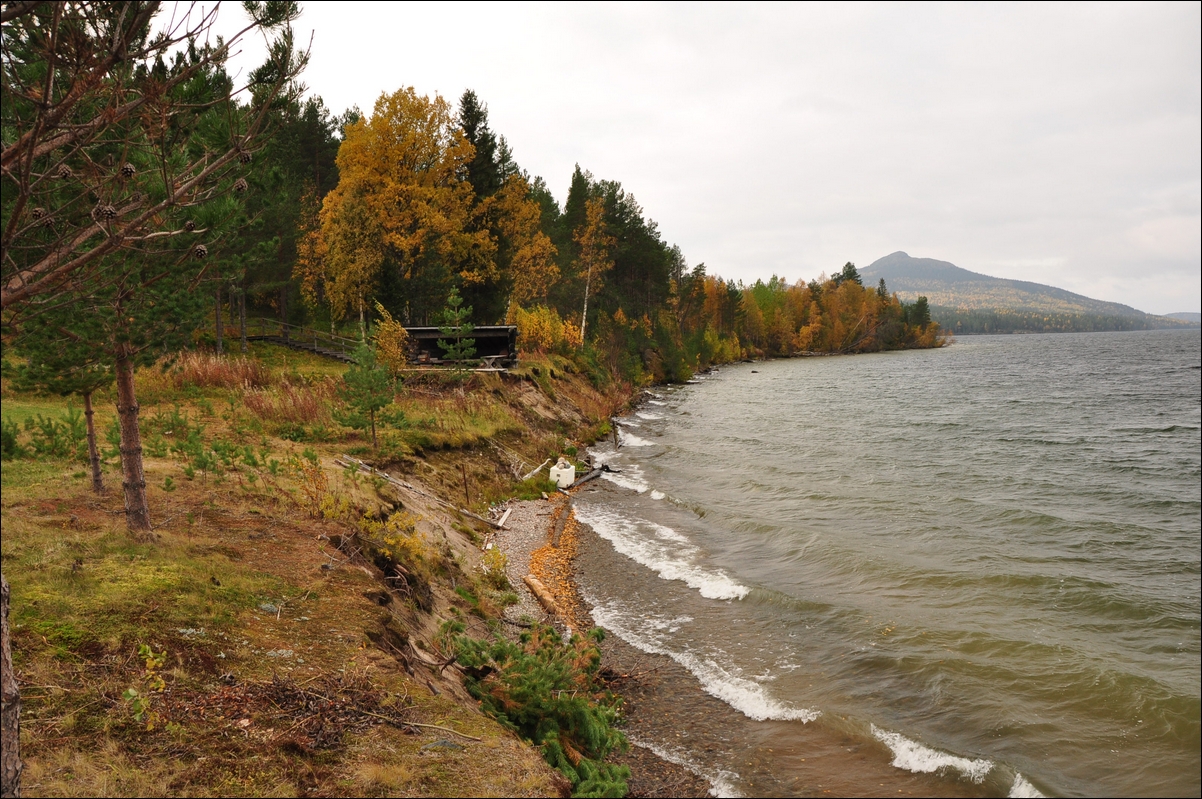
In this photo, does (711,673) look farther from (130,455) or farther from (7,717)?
(7,717)

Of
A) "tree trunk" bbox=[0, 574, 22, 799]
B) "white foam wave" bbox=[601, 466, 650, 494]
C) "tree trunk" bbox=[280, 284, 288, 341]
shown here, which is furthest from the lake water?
"tree trunk" bbox=[280, 284, 288, 341]

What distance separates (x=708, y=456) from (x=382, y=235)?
17.7 meters

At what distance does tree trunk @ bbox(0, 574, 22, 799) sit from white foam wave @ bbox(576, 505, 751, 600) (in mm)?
11146

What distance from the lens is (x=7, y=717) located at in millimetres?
3529

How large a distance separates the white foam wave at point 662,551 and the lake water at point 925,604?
3.2 inches

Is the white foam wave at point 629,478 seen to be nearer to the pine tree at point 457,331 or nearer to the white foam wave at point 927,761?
the pine tree at point 457,331

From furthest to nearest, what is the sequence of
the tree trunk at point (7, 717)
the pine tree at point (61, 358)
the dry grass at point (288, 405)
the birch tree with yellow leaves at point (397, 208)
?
1. the birch tree with yellow leaves at point (397, 208)
2. the dry grass at point (288, 405)
3. the pine tree at point (61, 358)
4. the tree trunk at point (7, 717)

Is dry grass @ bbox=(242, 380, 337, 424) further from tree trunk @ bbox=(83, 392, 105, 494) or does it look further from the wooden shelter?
the wooden shelter

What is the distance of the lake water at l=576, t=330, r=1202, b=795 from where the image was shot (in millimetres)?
8008

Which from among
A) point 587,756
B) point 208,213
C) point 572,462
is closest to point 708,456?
point 572,462

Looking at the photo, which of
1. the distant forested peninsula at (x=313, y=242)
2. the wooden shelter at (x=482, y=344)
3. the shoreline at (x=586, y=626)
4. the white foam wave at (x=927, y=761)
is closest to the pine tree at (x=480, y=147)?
the distant forested peninsula at (x=313, y=242)

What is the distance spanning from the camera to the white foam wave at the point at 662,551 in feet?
44.7

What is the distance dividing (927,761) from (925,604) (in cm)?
503

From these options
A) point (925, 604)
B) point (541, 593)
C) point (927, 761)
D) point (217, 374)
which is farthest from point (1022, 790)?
point (217, 374)
